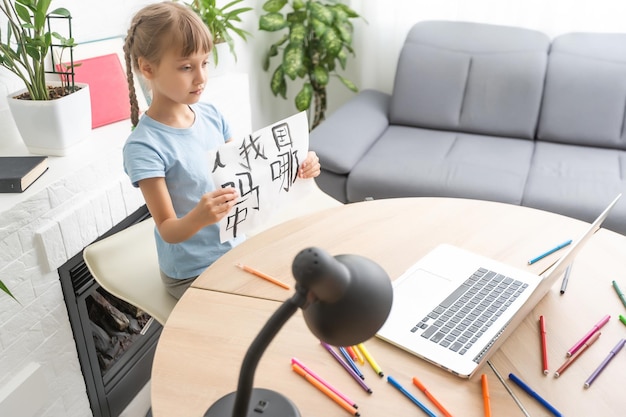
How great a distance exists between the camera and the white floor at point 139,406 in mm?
1791

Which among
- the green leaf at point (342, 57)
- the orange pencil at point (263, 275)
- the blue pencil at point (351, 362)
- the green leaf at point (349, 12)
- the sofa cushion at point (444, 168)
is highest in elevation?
the green leaf at point (349, 12)

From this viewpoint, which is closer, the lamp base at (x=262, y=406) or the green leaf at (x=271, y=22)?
the lamp base at (x=262, y=406)

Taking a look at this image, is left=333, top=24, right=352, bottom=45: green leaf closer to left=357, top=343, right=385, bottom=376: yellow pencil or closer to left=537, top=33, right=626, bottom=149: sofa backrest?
left=537, top=33, right=626, bottom=149: sofa backrest

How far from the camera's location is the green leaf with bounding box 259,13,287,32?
277 centimetres

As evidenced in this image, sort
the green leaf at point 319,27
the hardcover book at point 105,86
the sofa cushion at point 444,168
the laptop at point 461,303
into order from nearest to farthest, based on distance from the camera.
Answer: the laptop at point 461,303 → the hardcover book at point 105,86 → the sofa cushion at point 444,168 → the green leaf at point 319,27

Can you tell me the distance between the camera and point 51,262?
4.79 ft

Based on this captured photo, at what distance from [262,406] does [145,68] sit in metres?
0.78

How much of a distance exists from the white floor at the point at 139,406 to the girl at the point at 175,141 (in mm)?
615

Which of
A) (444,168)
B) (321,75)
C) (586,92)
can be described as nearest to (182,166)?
(444,168)

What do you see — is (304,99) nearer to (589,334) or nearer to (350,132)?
(350,132)

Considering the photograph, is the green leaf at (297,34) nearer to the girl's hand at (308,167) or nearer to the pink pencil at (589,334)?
the girl's hand at (308,167)

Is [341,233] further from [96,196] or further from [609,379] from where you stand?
[96,196]

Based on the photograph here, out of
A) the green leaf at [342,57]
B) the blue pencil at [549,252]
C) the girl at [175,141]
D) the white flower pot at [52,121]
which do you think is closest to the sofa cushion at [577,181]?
the blue pencil at [549,252]

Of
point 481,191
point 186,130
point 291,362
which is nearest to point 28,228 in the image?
point 186,130
